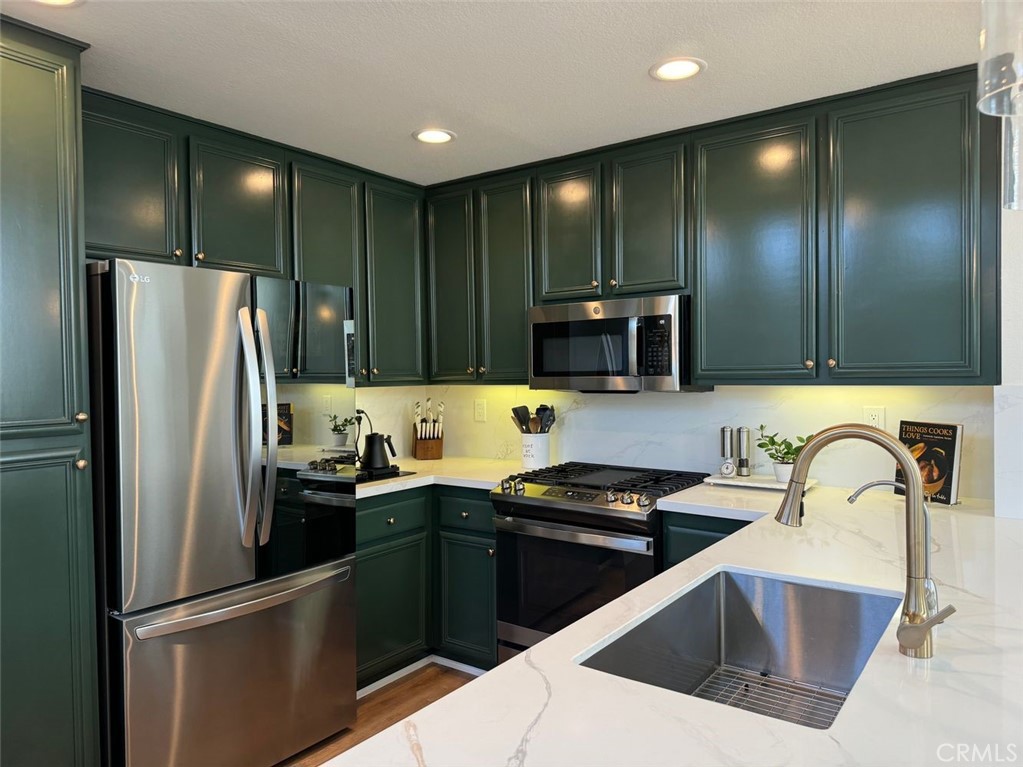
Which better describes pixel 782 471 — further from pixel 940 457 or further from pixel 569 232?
pixel 569 232

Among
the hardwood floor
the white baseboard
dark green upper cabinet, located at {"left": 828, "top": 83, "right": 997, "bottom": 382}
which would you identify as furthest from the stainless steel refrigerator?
dark green upper cabinet, located at {"left": 828, "top": 83, "right": 997, "bottom": 382}

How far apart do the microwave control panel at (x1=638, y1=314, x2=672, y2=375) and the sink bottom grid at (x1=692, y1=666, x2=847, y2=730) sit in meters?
1.48

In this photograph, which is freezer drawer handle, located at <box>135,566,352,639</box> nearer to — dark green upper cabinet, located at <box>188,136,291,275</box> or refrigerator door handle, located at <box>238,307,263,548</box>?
refrigerator door handle, located at <box>238,307,263,548</box>

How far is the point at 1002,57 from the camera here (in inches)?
34.4

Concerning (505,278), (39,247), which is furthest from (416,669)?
(39,247)

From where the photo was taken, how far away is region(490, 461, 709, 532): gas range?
2.58 meters

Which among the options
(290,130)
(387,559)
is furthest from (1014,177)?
(387,559)

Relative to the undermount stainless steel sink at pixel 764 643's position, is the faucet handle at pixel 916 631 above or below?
above

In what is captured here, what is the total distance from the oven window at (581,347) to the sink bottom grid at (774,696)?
158 centimetres

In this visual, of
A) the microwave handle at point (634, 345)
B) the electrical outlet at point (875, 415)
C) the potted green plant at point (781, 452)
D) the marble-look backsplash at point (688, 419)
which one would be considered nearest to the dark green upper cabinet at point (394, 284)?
the marble-look backsplash at point (688, 419)

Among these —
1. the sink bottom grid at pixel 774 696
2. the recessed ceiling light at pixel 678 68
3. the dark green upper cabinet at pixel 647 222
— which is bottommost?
the sink bottom grid at pixel 774 696

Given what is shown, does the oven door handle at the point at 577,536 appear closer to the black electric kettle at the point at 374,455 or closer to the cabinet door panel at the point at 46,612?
the black electric kettle at the point at 374,455

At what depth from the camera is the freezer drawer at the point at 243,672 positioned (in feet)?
6.79

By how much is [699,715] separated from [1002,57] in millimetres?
948
